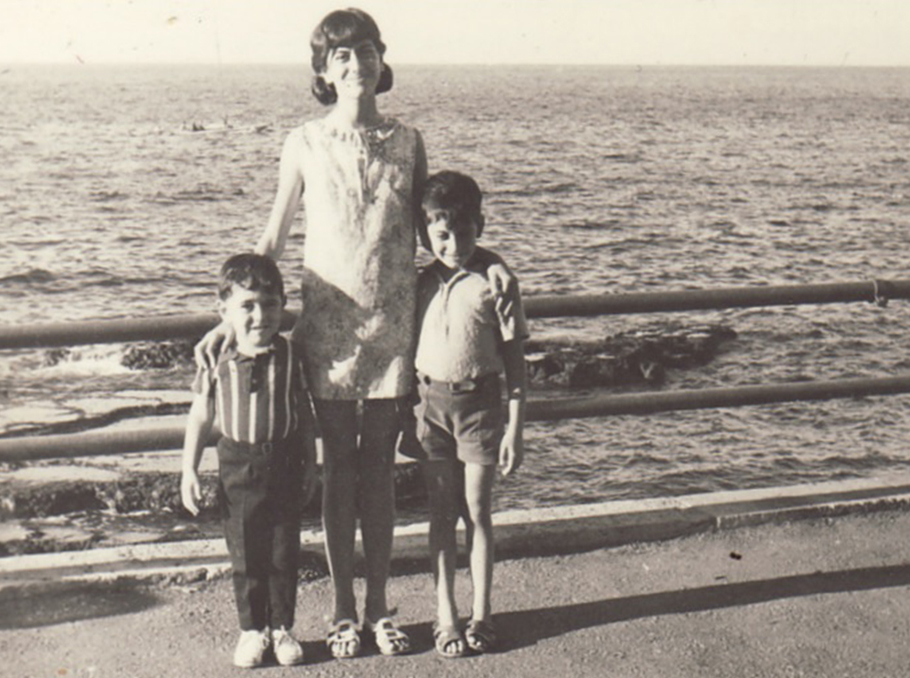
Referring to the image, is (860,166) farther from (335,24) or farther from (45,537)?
(335,24)

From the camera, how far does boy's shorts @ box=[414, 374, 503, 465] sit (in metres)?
3.50

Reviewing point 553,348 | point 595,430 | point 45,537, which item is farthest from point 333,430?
point 553,348

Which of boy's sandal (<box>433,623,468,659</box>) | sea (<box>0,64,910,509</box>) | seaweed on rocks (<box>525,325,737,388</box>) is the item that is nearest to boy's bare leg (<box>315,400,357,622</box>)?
boy's sandal (<box>433,623,468,659</box>)

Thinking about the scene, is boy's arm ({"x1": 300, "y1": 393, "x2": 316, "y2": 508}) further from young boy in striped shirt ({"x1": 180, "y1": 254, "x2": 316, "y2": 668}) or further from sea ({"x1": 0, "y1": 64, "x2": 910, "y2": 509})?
sea ({"x1": 0, "y1": 64, "x2": 910, "y2": 509})

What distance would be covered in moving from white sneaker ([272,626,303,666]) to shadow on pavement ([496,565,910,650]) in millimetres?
637

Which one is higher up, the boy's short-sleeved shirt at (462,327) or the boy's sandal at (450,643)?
the boy's short-sleeved shirt at (462,327)

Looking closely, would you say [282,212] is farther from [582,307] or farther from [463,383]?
[582,307]

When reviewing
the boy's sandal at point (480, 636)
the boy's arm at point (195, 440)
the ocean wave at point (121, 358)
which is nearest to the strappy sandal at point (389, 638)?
the boy's sandal at point (480, 636)

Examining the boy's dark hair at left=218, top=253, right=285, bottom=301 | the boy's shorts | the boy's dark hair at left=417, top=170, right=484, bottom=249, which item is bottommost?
the boy's shorts

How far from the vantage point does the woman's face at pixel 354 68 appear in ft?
11.0

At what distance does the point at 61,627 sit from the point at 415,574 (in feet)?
3.91

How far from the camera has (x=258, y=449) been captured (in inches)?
134

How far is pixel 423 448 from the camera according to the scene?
360 cm

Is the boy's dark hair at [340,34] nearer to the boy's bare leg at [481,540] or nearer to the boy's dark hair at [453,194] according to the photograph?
the boy's dark hair at [453,194]
